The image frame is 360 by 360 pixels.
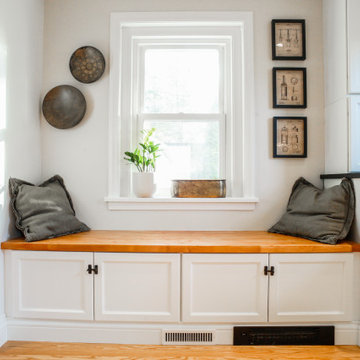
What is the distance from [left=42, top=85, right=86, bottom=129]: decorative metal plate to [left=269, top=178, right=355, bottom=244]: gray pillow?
1915mm

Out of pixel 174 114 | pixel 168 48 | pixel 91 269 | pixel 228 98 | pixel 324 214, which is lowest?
pixel 91 269

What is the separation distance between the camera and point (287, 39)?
2.51 m

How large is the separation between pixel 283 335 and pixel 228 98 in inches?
74.5

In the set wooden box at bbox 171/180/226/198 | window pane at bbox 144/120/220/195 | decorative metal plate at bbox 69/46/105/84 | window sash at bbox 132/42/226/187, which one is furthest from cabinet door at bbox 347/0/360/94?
decorative metal plate at bbox 69/46/105/84

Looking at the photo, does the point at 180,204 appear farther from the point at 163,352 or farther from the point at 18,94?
the point at 18,94

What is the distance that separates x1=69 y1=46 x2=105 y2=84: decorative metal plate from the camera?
8.15 ft

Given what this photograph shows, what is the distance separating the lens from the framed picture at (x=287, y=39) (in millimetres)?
2508

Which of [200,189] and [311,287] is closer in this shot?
[311,287]

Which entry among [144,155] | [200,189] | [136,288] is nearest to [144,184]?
[144,155]

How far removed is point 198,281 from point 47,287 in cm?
101

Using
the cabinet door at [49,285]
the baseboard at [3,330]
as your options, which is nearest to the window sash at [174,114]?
the cabinet door at [49,285]

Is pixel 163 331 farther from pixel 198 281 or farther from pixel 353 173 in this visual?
pixel 353 173

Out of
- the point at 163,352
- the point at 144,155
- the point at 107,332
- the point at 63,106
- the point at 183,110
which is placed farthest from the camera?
the point at 183,110

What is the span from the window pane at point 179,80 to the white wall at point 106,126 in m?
0.36
